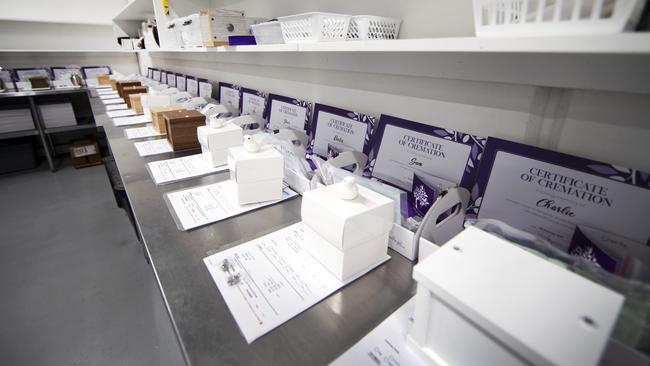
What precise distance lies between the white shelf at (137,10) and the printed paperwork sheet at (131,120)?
42.1 inches

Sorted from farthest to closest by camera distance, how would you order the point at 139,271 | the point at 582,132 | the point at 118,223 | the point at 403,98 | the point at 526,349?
the point at 118,223 < the point at 139,271 < the point at 403,98 < the point at 582,132 < the point at 526,349

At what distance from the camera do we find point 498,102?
2.36 feet

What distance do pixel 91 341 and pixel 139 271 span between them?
0.47 meters

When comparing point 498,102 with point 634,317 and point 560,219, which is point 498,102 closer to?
point 560,219

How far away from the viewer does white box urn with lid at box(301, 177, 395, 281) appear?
0.57m

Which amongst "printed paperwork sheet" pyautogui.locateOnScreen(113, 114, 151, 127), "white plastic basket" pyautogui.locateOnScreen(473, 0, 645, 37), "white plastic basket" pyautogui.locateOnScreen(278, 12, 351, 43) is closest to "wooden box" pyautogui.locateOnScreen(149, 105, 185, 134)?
"printed paperwork sheet" pyautogui.locateOnScreen(113, 114, 151, 127)

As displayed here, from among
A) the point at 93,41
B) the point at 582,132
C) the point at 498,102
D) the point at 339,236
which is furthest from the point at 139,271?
the point at 93,41

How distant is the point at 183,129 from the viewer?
1.38 metres

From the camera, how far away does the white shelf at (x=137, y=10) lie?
246cm

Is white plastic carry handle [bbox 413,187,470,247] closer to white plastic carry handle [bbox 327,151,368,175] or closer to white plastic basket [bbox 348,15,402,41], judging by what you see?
white plastic carry handle [bbox 327,151,368,175]

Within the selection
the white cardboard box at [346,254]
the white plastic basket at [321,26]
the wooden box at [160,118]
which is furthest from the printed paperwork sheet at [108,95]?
the white cardboard box at [346,254]

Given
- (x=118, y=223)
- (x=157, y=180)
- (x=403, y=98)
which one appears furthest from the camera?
(x=118, y=223)

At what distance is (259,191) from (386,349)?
22.9 inches

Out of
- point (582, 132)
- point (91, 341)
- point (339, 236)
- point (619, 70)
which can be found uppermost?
point (619, 70)
